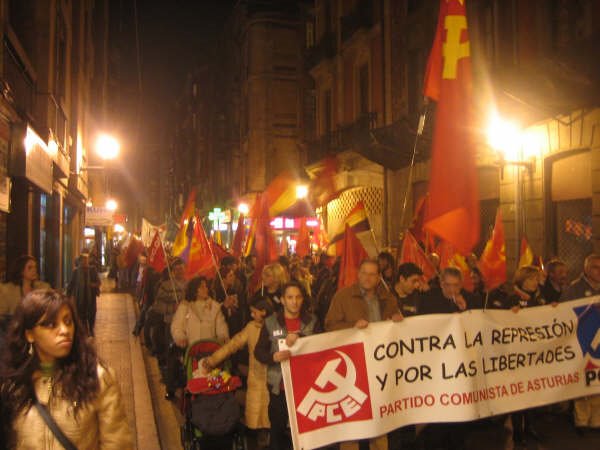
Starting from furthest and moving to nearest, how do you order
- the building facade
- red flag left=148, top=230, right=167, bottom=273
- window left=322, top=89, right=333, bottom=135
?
window left=322, top=89, right=333, bottom=135 < red flag left=148, top=230, right=167, bottom=273 < the building facade

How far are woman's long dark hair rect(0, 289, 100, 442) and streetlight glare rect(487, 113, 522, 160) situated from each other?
11760 millimetres

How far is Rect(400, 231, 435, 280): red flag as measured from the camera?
9.11 m

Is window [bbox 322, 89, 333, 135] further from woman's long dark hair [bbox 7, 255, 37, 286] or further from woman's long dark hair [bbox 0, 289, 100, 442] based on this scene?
woman's long dark hair [bbox 0, 289, 100, 442]

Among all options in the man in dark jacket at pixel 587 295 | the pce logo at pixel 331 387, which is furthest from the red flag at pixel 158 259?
the man in dark jacket at pixel 587 295

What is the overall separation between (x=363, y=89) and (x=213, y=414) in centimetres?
1855

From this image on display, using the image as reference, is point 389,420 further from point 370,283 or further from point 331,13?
point 331,13

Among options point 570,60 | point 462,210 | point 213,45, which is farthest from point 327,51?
point 213,45

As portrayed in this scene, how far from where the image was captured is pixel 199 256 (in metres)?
9.76

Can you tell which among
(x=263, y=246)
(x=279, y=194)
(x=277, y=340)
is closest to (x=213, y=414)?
(x=277, y=340)

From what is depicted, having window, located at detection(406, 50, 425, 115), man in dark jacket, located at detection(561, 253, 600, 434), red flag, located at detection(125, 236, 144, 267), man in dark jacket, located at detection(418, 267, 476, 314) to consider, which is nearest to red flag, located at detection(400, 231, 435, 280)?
man in dark jacket, located at detection(561, 253, 600, 434)

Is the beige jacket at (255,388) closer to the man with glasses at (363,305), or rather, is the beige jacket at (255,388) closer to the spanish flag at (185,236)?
the man with glasses at (363,305)

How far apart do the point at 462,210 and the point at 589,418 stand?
284cm

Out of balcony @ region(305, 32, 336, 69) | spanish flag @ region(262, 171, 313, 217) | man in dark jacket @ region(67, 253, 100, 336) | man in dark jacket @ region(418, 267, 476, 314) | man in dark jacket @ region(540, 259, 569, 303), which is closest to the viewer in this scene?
man in dark jacket @ region(418, 267, 476, 314)

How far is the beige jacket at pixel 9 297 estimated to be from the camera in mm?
6449
